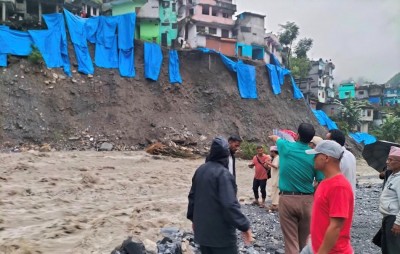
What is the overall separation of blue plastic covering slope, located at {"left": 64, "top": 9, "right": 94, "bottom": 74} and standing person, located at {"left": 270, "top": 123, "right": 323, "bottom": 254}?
22098 mm

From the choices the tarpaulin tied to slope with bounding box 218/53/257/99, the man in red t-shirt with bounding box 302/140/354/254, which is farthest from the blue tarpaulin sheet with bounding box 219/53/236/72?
the man in red t-shirt with bounding box 302/140/354/254

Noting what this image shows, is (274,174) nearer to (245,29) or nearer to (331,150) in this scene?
(331,150)

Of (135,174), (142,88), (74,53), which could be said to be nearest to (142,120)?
(142,88)

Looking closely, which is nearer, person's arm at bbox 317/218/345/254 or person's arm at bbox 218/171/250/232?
person's arm at bbox 317/218/345/254

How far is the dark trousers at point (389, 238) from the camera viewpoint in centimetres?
328

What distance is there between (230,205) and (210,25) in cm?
3689

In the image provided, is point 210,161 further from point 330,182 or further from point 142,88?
point 142,88

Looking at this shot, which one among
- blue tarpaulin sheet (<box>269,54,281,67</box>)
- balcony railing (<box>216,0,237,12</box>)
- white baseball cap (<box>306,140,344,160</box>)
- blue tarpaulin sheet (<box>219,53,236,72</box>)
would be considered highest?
balcony railing (<box>216,0,237,12</box>)

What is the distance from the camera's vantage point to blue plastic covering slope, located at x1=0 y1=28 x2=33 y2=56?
21.3 metres

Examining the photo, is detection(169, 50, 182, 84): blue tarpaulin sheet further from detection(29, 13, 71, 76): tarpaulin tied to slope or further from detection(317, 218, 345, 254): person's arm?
detection(317, 218, 345, 254): person's arm

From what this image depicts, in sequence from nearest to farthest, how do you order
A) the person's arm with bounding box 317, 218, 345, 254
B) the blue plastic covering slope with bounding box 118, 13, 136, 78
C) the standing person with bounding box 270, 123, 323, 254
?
the person's arm with bounding box 317, 218, 345, 254, the standing person with bounding box 270, 123, 323, 254, the blue plastic covering slope with bounding box 118, 13, 136, 78

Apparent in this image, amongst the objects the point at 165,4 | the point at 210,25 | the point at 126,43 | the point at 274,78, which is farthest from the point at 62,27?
the point at 210,25

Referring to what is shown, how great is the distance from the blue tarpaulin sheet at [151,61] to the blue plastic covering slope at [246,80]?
6.84m

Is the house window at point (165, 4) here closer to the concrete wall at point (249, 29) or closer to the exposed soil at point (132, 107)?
the exposed soil at point (132, 107)
